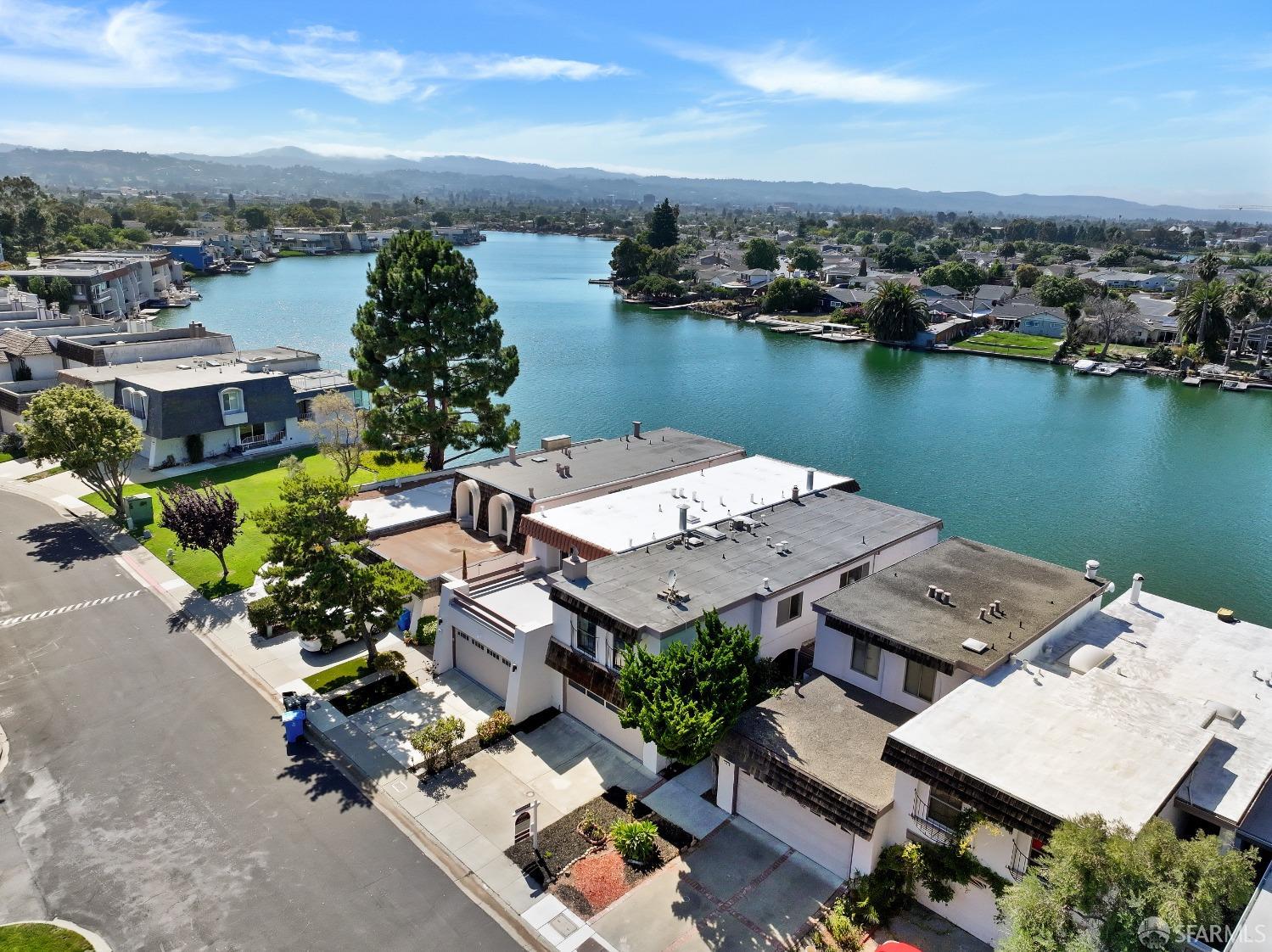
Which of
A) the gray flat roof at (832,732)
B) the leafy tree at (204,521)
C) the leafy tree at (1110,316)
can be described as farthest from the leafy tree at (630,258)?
the gray flat roof at (832,732)

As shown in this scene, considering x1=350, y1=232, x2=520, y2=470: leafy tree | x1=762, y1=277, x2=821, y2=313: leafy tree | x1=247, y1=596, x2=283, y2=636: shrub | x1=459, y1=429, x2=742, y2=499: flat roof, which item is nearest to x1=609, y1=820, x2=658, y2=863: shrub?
x1=459, y1=429, x2=742, y2=499: flat roof

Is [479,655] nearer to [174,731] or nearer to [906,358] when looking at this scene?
[174,731]

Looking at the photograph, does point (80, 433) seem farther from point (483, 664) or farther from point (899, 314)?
point (899, 314)

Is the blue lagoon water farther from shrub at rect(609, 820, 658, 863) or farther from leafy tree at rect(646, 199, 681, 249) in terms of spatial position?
leafy tree at rect(646, 199, 681, 249)

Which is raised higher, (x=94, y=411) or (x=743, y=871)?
(x=94, y=411)

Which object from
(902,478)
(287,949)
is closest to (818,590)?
(287,949)

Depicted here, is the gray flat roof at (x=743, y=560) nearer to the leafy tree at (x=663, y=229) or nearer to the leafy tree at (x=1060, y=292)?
the leafy tree at (x=1060, y=292)
